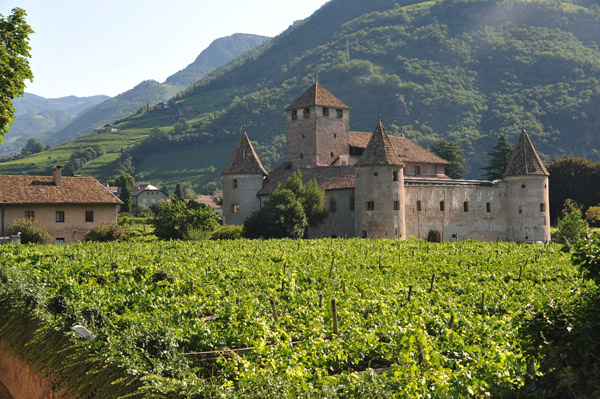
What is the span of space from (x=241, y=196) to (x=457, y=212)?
18.7 m

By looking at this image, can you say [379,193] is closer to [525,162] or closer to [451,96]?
[525,162]

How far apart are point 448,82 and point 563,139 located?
4039cm

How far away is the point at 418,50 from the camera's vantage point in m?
191

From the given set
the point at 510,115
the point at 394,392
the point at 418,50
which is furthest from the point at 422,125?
the point at 394,392

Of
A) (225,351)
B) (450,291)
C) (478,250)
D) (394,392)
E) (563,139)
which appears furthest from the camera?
(563,139)

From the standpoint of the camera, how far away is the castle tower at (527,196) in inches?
2104

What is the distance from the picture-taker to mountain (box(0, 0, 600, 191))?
144m

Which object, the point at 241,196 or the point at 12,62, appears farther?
the point at 241,196

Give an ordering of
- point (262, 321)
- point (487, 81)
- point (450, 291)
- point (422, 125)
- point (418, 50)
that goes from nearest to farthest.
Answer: point (262, 321)
point (450, 291)
point (422, 125)
point (487, 81)
point (418, 50)

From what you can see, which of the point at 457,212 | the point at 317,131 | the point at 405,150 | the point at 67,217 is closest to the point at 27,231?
the point at 67,217

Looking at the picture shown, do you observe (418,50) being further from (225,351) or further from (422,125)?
(225,351)

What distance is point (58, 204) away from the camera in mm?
48562

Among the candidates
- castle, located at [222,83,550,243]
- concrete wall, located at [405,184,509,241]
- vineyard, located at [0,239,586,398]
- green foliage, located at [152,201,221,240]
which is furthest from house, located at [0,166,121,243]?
concrete wall, located at [405,184,509,241]

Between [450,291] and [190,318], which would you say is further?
[450,291]
